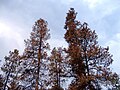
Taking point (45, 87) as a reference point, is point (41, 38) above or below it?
above

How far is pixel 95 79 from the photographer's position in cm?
2348

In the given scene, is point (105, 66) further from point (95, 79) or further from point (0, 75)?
point (0, 75)

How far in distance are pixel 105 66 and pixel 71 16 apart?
8007 millimetres

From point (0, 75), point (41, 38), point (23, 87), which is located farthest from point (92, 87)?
point (0, 75)

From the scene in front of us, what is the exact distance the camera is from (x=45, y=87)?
2775 centimetres

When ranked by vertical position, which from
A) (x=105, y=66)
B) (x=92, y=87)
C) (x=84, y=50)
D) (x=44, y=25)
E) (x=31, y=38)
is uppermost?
(x=44, y=25)

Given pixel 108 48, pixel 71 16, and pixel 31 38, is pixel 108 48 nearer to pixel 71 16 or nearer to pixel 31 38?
pixel 71 16

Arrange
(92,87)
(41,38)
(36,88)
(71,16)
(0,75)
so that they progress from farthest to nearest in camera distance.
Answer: (0,75) < (41,38) < (71,16) < (36,88) < (92,87)

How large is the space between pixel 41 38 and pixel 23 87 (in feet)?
22.7

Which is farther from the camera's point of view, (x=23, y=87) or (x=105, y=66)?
(x=23, y=87)

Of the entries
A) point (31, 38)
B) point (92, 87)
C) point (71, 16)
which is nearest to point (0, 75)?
point (31, 38)

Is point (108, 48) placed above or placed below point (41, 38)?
below

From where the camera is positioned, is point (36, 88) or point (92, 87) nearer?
point (92, 87)

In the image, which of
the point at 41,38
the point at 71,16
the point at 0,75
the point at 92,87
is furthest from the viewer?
the point at 0,75
